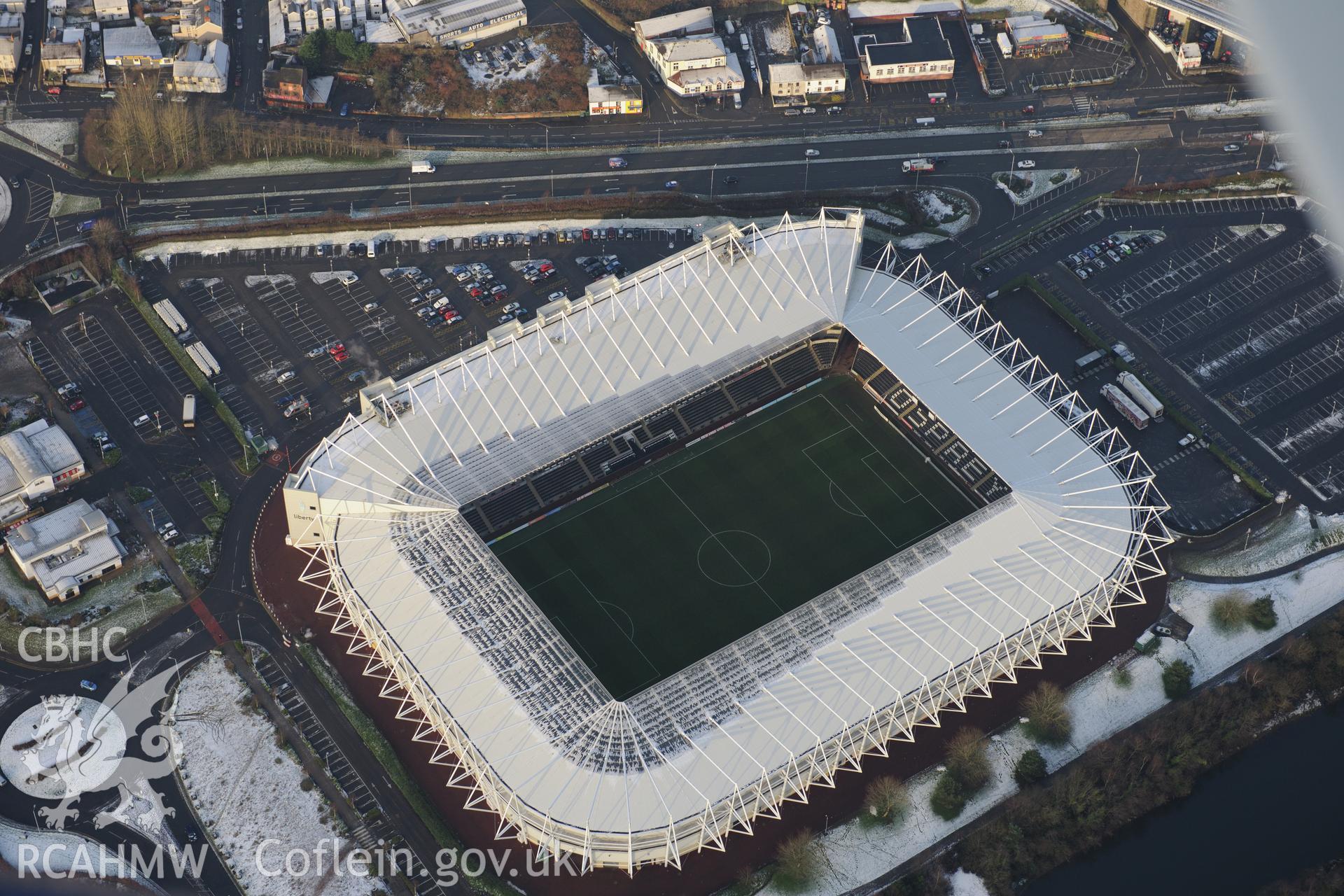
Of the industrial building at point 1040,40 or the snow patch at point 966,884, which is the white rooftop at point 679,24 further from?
the snow patch at point 966,884

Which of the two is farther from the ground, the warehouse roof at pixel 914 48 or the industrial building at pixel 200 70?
the industrial building at pixel 200 70

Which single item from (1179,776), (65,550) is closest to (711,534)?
(1179,776)

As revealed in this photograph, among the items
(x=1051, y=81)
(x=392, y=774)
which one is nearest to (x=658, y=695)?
(x=392, y=774)

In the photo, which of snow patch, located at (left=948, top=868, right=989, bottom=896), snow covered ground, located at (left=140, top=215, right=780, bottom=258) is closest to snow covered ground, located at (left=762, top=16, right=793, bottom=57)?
snow covered ground, located at (left=140, top=215, right=780, bottom=258)

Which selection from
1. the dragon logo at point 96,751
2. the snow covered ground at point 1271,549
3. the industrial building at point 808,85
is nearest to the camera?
the dragon logo at point 96,751

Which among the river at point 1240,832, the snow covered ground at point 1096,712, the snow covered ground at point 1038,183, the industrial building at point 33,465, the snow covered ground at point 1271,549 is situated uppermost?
the snow covered ground at point 1038,183

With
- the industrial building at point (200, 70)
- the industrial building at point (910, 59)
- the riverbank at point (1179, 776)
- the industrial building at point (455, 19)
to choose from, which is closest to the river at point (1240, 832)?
the riverbank at point (1179, 776)

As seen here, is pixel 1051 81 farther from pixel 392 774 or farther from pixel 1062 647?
pixel 392 774

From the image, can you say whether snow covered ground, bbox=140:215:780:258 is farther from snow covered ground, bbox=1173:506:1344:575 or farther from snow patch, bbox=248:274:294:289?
snow covered ground, bbox=1173:506:1344:575
